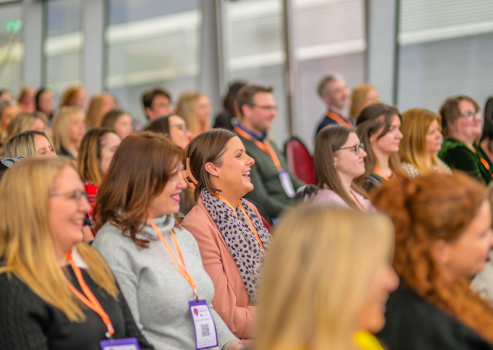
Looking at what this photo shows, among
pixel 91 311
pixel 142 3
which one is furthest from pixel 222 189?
pixel 142 3

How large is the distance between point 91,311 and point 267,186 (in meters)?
2.65

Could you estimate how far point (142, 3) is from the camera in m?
8.70

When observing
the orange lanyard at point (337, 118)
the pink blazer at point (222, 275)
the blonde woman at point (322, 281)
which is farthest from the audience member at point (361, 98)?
the blonde woman at point (322, 281)

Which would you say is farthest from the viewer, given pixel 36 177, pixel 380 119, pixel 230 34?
pixel 230 34

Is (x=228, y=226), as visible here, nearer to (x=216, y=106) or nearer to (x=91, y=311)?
(x=91, y=311)

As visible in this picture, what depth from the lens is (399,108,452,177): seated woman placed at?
13.9ft

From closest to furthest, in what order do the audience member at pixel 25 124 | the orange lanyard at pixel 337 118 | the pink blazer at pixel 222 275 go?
1. the pink blazer at pixel 222 275
2. the audience member at pixel 25 124
3. the orange lanyard at pixel 337 118

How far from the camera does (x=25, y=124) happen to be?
416 cm

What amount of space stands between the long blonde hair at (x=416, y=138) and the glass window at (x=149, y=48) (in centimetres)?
467

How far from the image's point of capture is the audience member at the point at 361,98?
548cm

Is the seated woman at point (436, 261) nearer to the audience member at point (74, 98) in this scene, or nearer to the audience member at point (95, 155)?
the audience member at point (95, 155)

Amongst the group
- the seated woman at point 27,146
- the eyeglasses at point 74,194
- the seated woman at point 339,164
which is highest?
the seated woman at point 27,146

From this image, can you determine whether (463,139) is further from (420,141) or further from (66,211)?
(66,211)

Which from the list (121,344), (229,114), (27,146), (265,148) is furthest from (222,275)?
(229,114)
